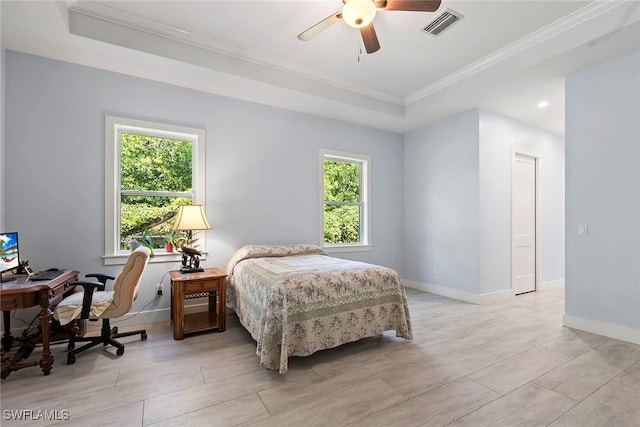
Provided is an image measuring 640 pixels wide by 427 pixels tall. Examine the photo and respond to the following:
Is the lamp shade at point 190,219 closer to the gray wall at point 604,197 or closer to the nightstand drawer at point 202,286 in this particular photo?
the nightstand drawer at point 202,286

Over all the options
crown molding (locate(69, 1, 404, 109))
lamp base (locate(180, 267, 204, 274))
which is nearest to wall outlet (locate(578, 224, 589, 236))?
crown molding (locate(69, 1, 404, 109))

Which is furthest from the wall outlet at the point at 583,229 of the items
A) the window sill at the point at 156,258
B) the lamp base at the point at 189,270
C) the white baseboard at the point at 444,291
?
the window sill at the point at 156,258

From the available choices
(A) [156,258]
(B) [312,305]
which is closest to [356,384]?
(B) [312,305]

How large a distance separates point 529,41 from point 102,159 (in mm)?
4569

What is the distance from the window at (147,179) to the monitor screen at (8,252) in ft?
2.41

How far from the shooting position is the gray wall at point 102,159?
288cm

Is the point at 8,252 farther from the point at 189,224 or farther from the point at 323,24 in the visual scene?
the point at 323,24

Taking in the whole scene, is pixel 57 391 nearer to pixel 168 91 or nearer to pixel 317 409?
pixel 317 409

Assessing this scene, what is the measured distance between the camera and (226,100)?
3846mm

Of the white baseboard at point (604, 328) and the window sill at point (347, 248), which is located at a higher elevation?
the window sill at point (347, 248)

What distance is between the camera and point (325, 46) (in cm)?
319

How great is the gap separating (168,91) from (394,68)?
106 inches

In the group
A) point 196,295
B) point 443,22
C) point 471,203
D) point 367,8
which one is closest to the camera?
point 367,8

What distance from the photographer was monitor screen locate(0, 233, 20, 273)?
232 centimetres
